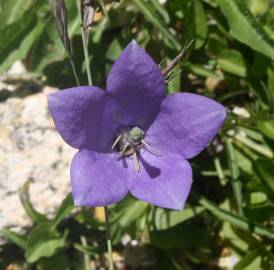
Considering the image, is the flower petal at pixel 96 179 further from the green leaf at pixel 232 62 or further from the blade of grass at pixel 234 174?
the green leaf at pixel 232 62

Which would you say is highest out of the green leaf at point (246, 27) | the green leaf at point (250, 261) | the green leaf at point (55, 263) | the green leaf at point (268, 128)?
the green leaf at point (246, 27)

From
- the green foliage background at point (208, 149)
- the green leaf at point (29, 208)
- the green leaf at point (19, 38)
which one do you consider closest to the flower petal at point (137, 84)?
the green foliage background at point (208, 149)

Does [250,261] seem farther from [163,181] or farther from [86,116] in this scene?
[86,116]

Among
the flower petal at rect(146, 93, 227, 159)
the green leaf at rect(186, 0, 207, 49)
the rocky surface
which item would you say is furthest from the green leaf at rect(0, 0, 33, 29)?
the flower petal at rect(146, 93, 227, 159)

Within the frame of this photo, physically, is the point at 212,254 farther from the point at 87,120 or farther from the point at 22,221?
the point at 87,120

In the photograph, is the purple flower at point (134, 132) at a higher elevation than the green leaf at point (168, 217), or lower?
higher

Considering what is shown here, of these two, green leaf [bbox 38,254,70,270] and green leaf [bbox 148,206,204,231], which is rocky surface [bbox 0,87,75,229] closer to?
green leaf [bbox 38,254,70,270]

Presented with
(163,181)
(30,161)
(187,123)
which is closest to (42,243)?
(30,161)

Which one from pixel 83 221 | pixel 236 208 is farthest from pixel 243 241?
pixel 83 221

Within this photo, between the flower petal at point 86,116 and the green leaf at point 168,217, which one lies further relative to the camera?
the green leaf at point 168,217
